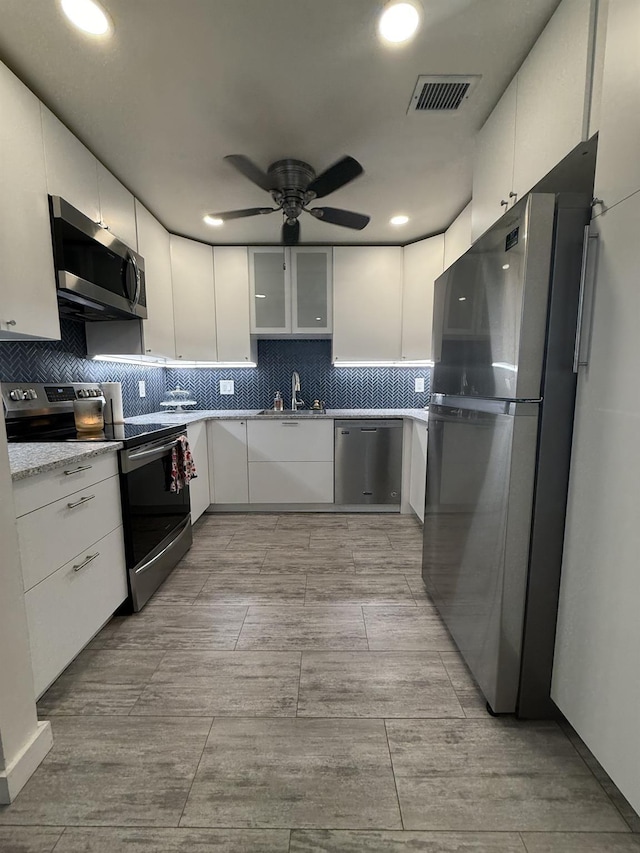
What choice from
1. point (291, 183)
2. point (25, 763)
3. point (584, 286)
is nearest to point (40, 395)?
point (25, 763)

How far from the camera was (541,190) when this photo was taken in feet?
4.59

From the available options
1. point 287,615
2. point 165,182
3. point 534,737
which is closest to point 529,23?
point 165,182

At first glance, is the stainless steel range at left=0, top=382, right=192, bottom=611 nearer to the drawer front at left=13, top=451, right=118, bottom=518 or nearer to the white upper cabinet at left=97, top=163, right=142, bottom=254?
the drawer front at left=13, top=451, right=118, bottom=518

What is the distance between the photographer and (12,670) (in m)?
0.98

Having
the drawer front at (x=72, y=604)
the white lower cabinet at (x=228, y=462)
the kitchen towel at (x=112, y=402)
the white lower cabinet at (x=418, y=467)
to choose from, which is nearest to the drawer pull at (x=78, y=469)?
the drawer front at (x=72, y=604)

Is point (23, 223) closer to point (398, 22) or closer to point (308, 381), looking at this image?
point (398, 22)

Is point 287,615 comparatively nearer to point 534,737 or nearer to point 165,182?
point 534,737

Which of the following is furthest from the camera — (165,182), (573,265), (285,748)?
(165,182)

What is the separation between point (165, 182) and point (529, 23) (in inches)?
79.2

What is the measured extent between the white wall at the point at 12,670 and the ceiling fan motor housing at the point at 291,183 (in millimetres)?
1904

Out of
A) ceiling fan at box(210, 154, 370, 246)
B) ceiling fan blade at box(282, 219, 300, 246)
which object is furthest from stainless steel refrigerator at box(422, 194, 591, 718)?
ceiling fan blade at box(282, 219, 300, 246)

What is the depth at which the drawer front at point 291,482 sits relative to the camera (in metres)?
3.12

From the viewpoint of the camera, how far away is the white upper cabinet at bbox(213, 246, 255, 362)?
3.24m

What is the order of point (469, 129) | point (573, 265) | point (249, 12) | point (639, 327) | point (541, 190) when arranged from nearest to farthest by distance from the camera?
point (639, 327) < point (573, 265) < point (249, 12) < point (541, 190) < point (469, 129)
